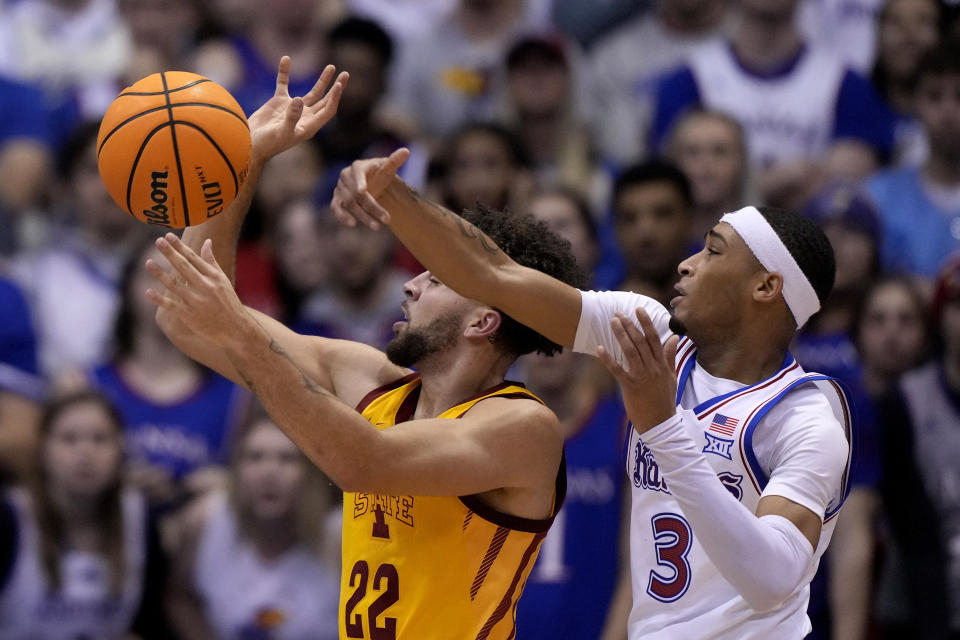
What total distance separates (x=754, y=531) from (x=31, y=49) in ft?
26.1

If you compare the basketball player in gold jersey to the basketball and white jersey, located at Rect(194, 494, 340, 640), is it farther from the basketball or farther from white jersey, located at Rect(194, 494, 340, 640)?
white jersey, located at Rect(194, 494, 340, 640)

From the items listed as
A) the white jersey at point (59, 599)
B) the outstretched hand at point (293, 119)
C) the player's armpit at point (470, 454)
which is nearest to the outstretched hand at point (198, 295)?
the player's armpit at point (470, 454)

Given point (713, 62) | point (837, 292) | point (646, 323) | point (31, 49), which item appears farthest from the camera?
point (31, 49)

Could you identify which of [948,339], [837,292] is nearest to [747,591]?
[948,339]

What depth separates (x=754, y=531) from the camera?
4.12 m

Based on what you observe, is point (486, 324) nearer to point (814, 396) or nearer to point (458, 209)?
point (814, 396)

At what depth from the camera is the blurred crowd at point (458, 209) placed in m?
7.41

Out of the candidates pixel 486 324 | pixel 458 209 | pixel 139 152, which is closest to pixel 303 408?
pixel 486 324

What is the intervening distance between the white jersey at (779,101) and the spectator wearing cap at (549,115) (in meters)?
0.93

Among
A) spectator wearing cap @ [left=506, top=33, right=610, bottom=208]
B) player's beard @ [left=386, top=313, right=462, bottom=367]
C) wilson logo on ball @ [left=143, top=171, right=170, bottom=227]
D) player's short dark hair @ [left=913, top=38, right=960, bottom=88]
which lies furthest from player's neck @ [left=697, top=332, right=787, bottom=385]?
spectator wearing cap @ [left=506, top=33, right=610, bottom=208]

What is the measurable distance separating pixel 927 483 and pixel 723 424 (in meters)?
3.06

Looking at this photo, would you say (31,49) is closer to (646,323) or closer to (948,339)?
(948,339)

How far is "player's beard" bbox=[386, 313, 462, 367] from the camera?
16.8 feet

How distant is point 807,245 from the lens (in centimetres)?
477
